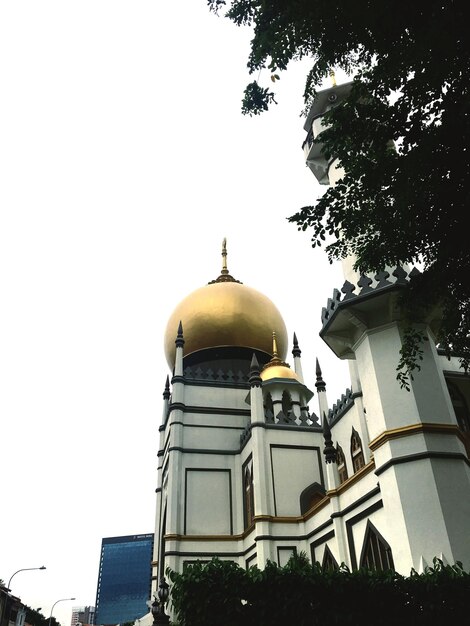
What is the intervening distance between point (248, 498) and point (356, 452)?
203 inches

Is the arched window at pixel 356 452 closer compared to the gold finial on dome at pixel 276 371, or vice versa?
the arched window at pixel 356 452

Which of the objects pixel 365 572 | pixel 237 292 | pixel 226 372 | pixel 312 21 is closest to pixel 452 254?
pixel 312 21

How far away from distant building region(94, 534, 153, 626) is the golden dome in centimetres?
7232

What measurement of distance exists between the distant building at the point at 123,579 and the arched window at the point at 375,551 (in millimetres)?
82860

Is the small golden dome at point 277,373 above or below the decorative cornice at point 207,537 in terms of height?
above

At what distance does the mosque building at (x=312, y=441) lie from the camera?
996 centimetres

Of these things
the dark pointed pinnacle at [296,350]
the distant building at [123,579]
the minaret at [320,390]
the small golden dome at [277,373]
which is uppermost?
the distant building at [123,579]

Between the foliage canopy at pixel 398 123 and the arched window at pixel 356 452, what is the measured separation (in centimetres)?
978

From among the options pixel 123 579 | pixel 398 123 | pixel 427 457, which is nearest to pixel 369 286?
pixel 427 457

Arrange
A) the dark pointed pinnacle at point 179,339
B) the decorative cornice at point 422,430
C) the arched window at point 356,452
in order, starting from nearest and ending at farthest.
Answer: the decorative cornice at point 422,430
the arched window at point 356,452
the dark pointed pinnacle at point 179,339

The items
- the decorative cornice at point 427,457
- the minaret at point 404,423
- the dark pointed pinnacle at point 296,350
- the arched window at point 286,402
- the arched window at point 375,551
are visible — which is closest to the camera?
the minaret at point 404,423

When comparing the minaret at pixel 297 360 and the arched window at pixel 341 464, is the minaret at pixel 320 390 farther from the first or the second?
the minaret at pixel 297 360

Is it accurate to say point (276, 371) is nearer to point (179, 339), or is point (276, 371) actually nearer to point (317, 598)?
point (179, 339)

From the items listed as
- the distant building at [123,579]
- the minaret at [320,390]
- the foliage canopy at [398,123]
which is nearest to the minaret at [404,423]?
the foliage canopy at [398,123]
